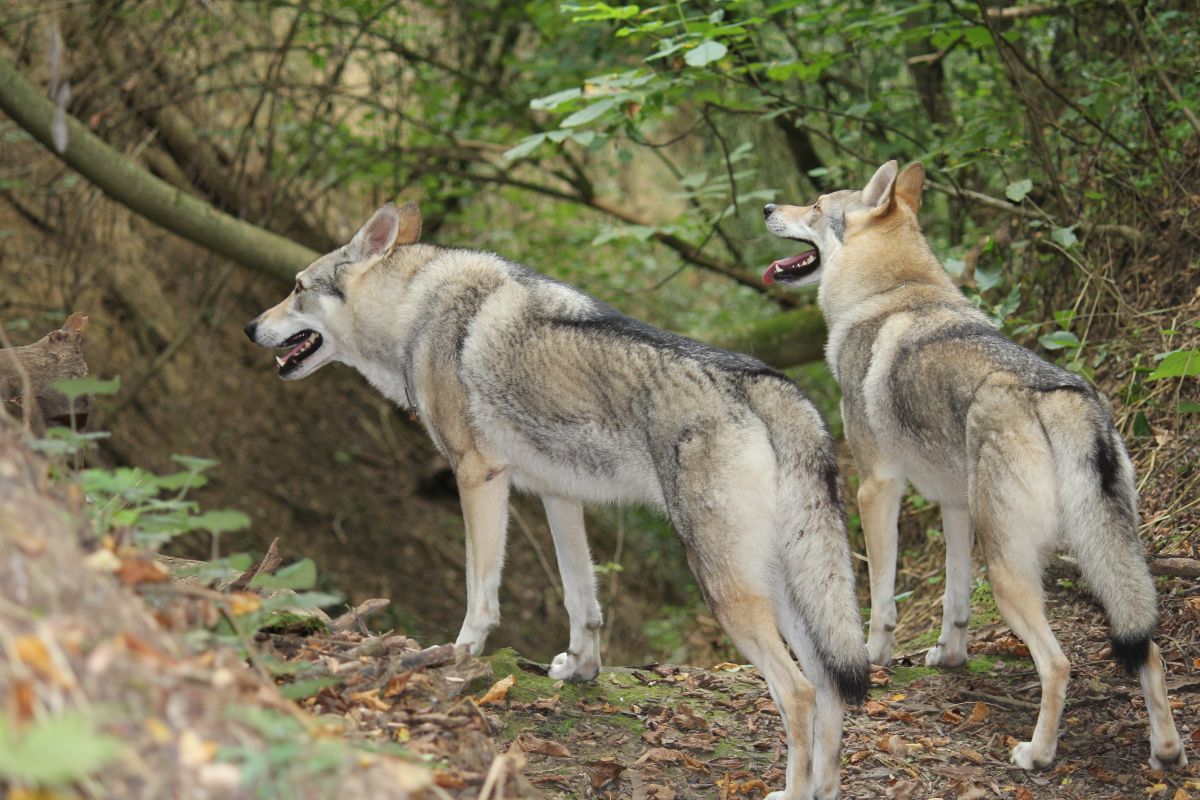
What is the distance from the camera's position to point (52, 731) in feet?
6.23

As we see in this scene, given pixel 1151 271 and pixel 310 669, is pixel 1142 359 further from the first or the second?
pixel 310 669

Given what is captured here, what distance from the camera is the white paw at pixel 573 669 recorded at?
562 centimetres

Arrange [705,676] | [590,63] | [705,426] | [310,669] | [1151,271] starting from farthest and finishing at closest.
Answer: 1. [590,63]
2. [1151,271]
3. [705,676]
4. [705,426]
5. [310,669]

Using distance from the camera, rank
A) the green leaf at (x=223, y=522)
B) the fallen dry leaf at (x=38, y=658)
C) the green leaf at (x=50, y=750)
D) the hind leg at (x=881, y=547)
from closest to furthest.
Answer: the green leaf at (x=50, y=750), the fallen dry leaf at (x=38, y=658), the green leaf at (x=223, y=522), the hind leg at (x=881, y=547)

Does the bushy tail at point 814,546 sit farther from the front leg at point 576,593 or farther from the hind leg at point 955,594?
the hind leg at point 955,594

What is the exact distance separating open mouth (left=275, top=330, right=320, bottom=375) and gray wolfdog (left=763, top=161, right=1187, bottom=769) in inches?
106

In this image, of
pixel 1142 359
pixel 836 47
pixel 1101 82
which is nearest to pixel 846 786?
pixel 1142 359

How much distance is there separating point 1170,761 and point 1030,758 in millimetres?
559

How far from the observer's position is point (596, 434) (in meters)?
5.03

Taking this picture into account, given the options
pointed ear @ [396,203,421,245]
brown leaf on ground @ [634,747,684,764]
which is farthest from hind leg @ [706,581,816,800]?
pointed ear @ [396,203,421,245]

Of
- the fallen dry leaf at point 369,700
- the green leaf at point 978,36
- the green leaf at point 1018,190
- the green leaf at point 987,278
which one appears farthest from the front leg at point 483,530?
the green leaf at point 978,36

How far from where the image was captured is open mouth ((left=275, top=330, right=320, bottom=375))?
6254mm

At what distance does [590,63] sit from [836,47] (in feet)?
8.14

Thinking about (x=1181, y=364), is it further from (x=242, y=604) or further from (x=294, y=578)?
(x=242, y=604)
